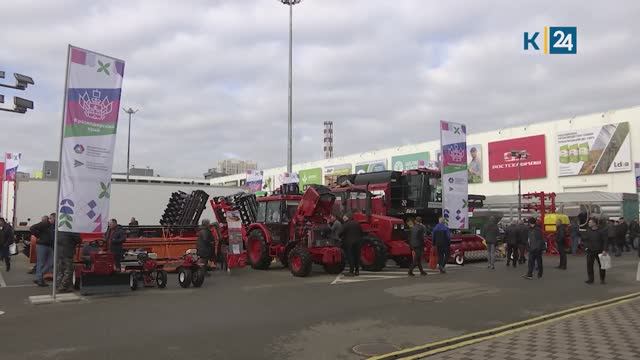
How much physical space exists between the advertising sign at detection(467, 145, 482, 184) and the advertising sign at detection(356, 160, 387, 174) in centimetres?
1165

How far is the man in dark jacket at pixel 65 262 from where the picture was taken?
467 inches

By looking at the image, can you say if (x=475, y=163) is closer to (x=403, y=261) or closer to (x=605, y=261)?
(x=403, y=261)

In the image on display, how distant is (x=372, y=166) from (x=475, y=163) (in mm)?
14159

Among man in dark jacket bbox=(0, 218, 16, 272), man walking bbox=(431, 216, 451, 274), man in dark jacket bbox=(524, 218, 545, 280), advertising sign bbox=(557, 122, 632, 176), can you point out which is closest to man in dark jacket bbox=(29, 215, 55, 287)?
man in dark jacket bbox=(0, 218, 16, 272)

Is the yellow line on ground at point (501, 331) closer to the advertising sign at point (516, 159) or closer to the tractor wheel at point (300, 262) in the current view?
the tractor wheel at point (300, 262)

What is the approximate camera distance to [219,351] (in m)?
6.79

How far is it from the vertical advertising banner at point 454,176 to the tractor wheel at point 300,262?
5.46 m

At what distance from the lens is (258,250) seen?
17484 mm

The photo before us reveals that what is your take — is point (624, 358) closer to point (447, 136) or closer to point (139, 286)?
point (139, 286)

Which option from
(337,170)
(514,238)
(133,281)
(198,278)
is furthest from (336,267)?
(337,170)

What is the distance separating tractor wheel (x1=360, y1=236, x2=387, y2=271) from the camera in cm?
1606

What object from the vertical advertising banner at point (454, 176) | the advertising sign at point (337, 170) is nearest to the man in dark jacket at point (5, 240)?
the vertical advertising banner at point (454, 176)

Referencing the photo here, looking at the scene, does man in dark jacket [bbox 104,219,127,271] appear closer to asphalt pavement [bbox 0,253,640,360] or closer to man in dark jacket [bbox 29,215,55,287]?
man in dark jacket [bbox 29,215,55,287]

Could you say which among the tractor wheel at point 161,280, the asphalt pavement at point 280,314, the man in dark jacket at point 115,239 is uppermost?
the man in dark jacket at point 115,239
